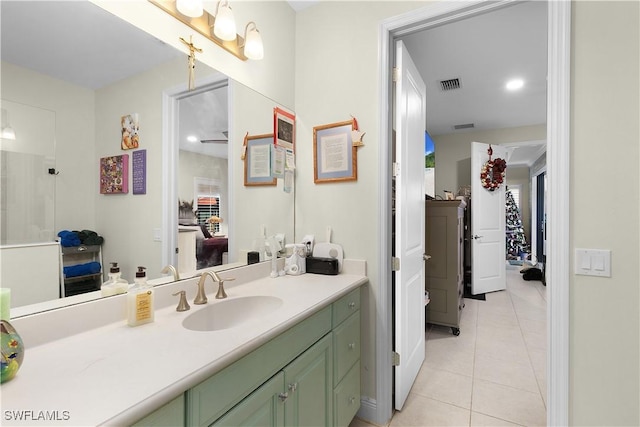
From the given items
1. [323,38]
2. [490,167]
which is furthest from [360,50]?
[490,167]

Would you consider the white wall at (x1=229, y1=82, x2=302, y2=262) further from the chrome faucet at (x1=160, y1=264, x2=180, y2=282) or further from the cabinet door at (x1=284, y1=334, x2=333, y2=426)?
the cabinet door at (x1=284, y1=334, x2=333, y2=426)

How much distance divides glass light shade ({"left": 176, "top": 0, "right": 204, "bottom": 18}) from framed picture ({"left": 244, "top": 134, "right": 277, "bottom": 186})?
0.66 meters

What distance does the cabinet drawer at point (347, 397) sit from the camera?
1489 millimetres

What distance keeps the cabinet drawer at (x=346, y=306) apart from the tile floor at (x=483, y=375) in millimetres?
741

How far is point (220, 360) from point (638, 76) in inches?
72.7

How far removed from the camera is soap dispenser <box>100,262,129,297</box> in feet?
3.60

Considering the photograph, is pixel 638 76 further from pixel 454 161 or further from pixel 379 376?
pixel 454 161

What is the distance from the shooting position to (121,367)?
77 cm

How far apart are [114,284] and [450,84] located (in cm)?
357

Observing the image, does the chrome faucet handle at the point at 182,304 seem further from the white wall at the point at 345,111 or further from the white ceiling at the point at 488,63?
the white ceiling at the point at 488,63

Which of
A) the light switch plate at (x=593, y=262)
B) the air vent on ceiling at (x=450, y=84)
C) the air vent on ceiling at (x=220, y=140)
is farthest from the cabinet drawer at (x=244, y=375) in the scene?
the air vent on ceiling at (x=450, y=84)

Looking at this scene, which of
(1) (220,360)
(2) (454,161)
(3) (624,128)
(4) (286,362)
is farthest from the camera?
(2) (454,161)

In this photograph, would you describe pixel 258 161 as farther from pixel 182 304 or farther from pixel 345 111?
pixel 182 304

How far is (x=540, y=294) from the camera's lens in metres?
4.56
